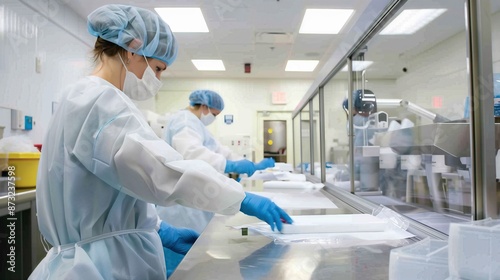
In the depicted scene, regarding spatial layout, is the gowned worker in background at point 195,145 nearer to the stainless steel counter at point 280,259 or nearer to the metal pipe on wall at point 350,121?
the stainless steel counter at point 280,259

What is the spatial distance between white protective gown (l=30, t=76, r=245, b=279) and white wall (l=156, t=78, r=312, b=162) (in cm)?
543

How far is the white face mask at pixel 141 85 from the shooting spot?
958 mm

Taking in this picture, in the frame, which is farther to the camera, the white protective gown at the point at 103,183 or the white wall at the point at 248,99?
the white wall at the point at 248,99

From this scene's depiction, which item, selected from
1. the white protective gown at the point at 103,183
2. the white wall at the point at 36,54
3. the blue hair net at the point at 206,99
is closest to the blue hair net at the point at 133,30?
the white protective gown at the point at 103,183

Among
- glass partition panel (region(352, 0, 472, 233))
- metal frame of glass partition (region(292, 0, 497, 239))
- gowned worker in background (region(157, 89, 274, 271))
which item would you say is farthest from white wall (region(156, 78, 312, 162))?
metal frame of glass partition (region(292, 0, 497, 239))

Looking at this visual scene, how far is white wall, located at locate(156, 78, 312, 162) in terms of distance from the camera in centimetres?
623

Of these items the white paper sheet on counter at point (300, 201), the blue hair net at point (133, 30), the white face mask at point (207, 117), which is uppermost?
the blue hair net at point (133, 30)

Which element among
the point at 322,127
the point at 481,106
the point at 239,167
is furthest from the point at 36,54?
the point at 481,106

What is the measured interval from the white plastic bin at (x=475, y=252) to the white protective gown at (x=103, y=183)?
1.49 ft

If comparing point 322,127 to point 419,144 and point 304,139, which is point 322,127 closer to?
point 419,144

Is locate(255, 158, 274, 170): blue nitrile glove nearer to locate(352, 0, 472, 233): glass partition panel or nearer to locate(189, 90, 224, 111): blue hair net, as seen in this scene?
locate(189, 90, 224, 111): blue hair net

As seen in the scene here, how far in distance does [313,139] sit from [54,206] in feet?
8.12

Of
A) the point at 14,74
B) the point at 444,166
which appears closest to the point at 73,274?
the point at 444,166

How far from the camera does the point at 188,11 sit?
3270mm
